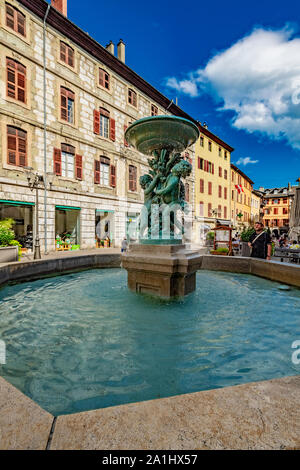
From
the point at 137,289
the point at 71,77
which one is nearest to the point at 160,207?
the point at 137,289

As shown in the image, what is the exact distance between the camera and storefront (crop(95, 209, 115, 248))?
16.4 metres

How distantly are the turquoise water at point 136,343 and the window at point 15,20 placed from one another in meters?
13.6

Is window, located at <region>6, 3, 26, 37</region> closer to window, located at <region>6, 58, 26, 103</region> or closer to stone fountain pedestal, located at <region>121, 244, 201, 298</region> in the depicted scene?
window, located at <region>6, 58, 26, 103</region>

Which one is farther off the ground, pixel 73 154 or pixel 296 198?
pixel 73 154

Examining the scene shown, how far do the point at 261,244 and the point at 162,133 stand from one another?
439cm

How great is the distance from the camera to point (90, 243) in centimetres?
1519

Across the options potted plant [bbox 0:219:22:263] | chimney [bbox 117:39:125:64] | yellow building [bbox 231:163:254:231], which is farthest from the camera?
yellow building [bbox 231:163:254:231]

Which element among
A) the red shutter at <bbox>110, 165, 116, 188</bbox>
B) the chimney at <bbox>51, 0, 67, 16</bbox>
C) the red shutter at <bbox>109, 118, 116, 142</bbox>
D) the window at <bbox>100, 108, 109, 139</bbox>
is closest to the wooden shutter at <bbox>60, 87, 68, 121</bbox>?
the window at <bbox>100, 108, 109, 139</bbox>

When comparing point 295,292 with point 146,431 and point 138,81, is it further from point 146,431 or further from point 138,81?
point 138,81

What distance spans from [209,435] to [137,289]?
380cm

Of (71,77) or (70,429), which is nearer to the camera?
(70,429)

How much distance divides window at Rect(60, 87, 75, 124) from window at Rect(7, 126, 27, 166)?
9.67ft

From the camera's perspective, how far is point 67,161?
13906 millimetres

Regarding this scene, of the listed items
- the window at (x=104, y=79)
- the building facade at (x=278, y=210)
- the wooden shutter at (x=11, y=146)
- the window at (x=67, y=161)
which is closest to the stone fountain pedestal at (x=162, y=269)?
the wooden shutter at (x=11, y=146)
